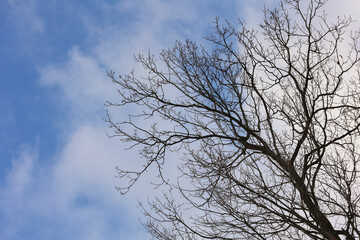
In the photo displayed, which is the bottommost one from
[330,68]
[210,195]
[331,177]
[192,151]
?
[331,177]

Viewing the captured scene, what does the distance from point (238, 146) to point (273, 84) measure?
3.83ft

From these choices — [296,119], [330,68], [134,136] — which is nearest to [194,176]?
[134,136]

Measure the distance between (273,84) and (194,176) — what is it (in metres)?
1.95

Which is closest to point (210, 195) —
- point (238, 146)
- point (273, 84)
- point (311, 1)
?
point (238, 146)

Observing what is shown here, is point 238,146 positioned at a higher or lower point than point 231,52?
lower

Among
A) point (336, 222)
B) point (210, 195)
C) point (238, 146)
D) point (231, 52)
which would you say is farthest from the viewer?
point (231, 52)

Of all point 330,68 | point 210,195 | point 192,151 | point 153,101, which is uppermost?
point 153,101

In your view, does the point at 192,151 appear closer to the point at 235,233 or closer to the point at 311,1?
the point at 235,233

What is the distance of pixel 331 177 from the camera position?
502 centimetres

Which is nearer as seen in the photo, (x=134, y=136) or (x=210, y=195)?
(x=210, y=195)

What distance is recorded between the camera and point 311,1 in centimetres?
614

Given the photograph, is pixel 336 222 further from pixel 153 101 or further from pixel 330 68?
pixel 153 101

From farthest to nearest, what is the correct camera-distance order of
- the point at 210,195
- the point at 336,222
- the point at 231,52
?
the point at 231,52 → the point at 210,195 → the point at 336,222

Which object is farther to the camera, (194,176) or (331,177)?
(194,176)
